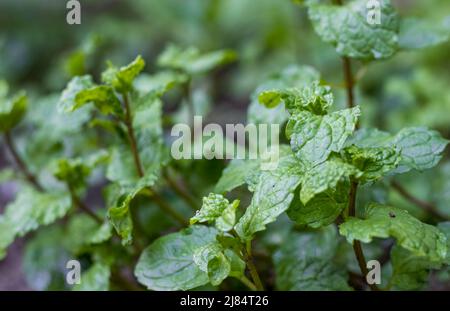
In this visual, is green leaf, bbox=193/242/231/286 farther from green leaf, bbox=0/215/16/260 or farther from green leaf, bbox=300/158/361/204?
green leaf, bbox=0/215/16/260

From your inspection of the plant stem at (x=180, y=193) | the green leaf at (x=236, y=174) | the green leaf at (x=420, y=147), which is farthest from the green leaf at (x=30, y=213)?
the green leaf at (x=420, y=147)

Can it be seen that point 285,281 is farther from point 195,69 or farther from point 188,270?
point 195,69

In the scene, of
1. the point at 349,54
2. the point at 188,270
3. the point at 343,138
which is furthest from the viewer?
the point at 349,54

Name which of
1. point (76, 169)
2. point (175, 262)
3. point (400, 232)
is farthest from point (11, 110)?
point (400, 232)

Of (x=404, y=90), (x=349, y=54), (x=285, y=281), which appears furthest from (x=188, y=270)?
(x=404, y=90)

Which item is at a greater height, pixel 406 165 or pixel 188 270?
pixel 406 165

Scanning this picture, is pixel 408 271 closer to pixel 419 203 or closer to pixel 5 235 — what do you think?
pixel 419 203

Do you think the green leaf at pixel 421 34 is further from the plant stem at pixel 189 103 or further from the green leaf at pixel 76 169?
the green leaf at pixel 76 169
